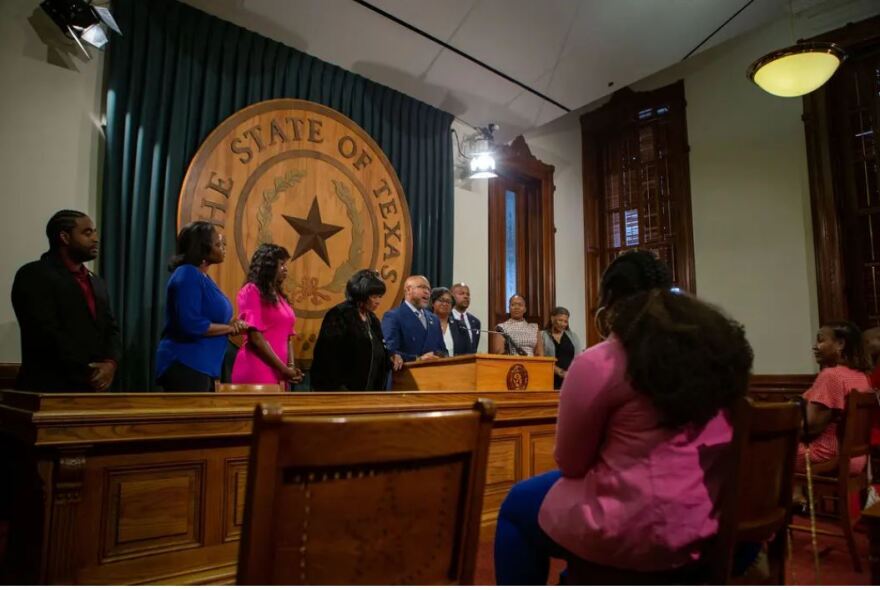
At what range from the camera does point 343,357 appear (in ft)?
10.2

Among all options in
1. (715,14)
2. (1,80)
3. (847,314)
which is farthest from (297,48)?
(847,314)

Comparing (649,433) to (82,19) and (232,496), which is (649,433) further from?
(82,19)

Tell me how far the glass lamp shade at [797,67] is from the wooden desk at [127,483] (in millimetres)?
3747

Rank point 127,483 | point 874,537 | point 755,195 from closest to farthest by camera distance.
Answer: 1. point 874,537
2. point 127,483
3. point 755,195

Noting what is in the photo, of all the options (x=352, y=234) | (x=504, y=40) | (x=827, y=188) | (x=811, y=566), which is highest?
(x=504, y=40)

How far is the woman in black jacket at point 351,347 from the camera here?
3.09 m

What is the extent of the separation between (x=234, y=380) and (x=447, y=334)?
1.78m

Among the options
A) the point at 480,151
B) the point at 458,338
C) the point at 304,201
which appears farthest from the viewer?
the point at 480,151

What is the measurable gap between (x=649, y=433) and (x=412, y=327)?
278 centimetres

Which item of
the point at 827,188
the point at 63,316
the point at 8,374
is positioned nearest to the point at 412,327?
the point at 63,316

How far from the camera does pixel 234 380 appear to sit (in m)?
2.84

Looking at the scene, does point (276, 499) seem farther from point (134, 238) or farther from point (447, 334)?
point (447, 334)

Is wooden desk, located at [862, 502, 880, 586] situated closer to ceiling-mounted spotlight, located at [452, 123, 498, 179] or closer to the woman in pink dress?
the woman in pink dress

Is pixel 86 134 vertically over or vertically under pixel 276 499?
over
